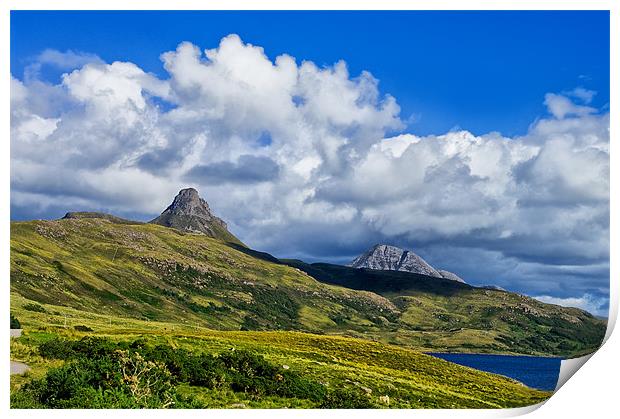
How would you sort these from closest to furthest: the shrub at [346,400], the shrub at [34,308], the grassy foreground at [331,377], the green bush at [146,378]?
1. the green bush at [146,378]
2. the grassy foreground at [331,377]
3. the shrub at [346,400]
4. the shrub at [34,308]

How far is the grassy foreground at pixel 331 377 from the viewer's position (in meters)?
43.1

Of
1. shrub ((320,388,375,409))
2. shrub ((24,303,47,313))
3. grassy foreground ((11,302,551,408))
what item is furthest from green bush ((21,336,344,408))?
shrub ((24,303,47,313))

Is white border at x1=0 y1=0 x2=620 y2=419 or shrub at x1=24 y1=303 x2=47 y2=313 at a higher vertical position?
white border at x1=0 y1=0 x2=620 y2=419

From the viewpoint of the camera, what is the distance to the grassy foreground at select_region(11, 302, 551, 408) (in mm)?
43062

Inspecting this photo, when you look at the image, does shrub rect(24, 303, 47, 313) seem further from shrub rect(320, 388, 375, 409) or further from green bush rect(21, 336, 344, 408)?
shrub rect(320, 388, 375, 409)

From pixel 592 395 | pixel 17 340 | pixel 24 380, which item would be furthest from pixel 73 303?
pixel 592 395

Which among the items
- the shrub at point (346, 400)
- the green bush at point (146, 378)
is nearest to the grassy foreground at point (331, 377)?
the shrub at point (346, 400)

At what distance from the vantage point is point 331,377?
169ft

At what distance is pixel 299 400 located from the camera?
1746 inches
